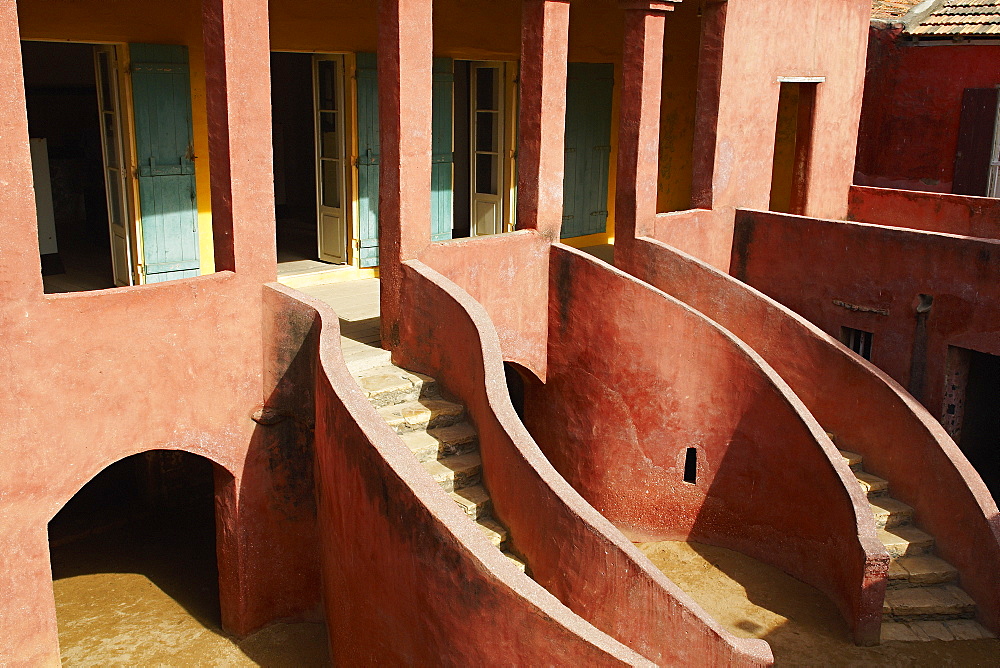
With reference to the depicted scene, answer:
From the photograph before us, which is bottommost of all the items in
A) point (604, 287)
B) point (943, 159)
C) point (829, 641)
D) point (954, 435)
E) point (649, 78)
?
point (829, 641)

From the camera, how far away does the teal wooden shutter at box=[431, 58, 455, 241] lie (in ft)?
35.7

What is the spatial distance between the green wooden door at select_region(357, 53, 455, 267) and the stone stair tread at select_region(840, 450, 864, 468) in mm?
4943

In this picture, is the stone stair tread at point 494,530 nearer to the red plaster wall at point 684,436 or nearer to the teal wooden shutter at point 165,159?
the red plaster wall at point 684,436

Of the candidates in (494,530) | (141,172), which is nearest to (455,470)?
(494,530)

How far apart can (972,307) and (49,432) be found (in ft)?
25.8

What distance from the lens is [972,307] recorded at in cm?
920

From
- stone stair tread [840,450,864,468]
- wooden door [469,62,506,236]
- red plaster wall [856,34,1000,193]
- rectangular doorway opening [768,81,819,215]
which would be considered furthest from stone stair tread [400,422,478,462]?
red plaster wall [856,34,1000,193]

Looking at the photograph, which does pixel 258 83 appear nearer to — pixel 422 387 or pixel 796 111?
pixel 422 387

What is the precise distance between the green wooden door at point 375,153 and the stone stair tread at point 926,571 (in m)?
5.91

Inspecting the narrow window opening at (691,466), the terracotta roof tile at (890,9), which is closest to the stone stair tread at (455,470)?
the narrow window opening at (691,466)

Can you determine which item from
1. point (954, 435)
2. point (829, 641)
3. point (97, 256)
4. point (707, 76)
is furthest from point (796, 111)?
point (97, 256)

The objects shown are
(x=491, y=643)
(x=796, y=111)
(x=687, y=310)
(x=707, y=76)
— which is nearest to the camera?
(x=491, y=643)

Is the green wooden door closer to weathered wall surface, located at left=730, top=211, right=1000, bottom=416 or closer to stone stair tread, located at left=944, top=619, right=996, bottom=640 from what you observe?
weathered wall surface, located at left=730, top=211, right=1000, bottom=416

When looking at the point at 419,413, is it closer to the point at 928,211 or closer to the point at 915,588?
the point at 915,588
